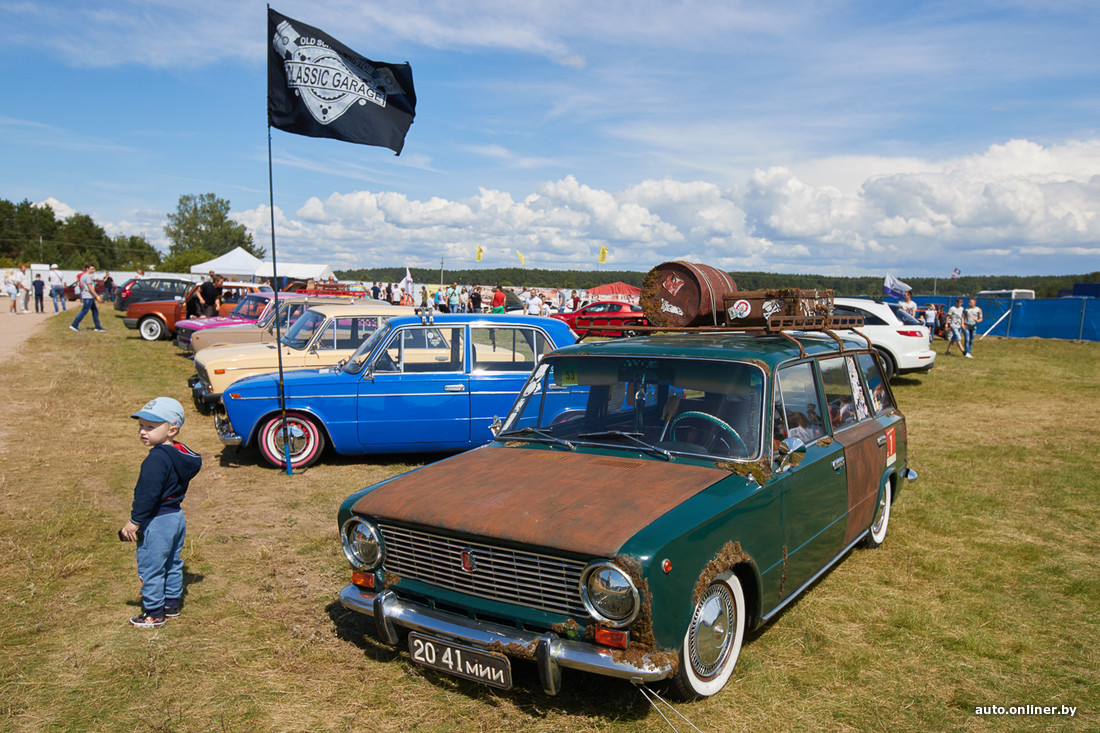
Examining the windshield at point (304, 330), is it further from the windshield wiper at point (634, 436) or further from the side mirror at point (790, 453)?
the side mirror at point (790, 453)

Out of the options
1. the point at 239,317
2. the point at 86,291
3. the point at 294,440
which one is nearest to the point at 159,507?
the point at 294,440

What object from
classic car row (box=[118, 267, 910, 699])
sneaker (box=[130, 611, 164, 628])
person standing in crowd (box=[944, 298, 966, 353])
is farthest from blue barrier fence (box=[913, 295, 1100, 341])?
sneaker (box=[130, 611, 164, 628])

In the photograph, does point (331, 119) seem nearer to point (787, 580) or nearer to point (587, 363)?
point (587, 363)

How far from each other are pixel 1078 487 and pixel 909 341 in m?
7.71

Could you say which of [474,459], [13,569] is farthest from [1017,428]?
[13,569]

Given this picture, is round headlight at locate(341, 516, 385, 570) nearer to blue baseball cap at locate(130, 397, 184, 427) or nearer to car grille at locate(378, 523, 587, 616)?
car grille at locate(378, 523, 587, 616)

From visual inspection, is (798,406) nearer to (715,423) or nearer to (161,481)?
(715,423)

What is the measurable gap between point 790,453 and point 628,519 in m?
1.16

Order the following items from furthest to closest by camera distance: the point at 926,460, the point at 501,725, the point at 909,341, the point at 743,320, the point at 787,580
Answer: the point at 909,341 < the point at 926,460 < the point at 743,320 < the point at 787,580 < the point at 501,725

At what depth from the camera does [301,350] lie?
31.7 feet

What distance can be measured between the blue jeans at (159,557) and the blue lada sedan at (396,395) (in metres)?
3.49

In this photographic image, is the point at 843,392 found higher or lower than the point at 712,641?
higher

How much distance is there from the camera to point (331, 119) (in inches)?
298

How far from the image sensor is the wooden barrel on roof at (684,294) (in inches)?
213
